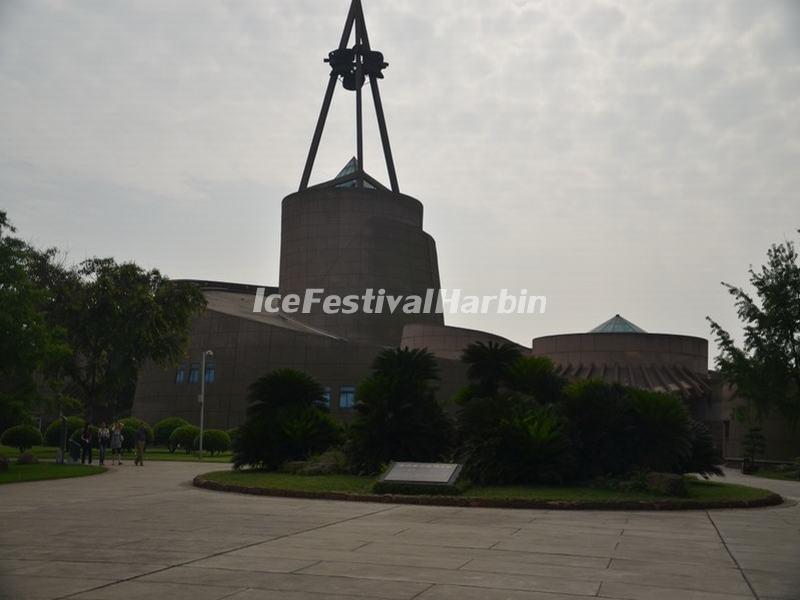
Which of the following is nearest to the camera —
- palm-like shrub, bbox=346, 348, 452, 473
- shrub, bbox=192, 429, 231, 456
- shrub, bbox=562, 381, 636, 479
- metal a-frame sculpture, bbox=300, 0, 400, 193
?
shrub, bbox=562, 381, 636, 479

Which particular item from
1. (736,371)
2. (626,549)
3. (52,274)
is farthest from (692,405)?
(626,549)

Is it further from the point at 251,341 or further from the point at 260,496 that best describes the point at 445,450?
the point at 251,341

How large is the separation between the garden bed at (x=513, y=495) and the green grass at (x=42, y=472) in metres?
5.79

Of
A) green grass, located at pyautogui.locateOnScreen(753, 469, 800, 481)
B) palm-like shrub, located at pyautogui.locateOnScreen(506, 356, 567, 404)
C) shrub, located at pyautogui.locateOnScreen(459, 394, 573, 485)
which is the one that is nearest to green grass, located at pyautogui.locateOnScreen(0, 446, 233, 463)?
palm-like shrub, located at pyautogui.locateOnScreen(506, 356, 567, 404)

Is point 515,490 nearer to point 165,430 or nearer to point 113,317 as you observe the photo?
point 113,317

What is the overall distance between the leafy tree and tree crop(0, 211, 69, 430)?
15466 mm

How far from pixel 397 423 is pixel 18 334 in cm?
1448

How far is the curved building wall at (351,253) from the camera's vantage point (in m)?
78.1

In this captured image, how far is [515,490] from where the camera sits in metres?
21.0

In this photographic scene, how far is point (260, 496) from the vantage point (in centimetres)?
2059

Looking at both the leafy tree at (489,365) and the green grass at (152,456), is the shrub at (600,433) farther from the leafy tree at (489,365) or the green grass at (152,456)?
the green grass at (152,456)

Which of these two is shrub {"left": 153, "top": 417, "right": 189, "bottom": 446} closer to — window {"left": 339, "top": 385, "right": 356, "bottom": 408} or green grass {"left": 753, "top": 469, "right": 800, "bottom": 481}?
window {"left": 339, "top": 385, "right": 356, "bottom": 408}

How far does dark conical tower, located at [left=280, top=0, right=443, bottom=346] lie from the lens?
78188mm

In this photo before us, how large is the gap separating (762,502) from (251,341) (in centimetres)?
5092
